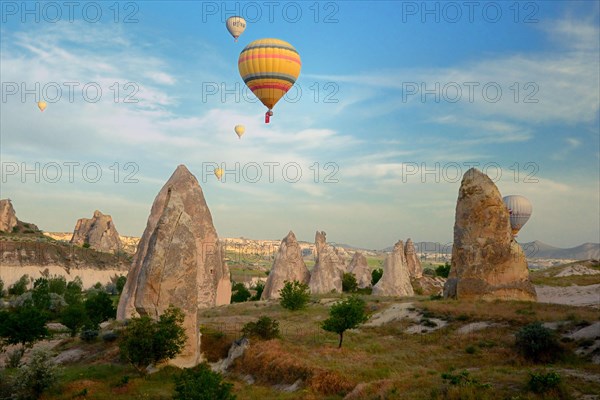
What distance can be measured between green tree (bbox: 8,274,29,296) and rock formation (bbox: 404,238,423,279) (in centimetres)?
5610

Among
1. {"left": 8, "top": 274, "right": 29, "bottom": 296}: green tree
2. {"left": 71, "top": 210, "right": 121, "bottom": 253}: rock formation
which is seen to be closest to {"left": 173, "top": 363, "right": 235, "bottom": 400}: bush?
{"left": 8, "top": 274, "right": 29, "bottom": 296}: green tree

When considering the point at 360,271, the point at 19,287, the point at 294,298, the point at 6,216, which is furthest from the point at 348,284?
the point at 6,216

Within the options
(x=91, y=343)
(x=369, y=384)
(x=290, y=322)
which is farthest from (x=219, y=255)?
(x=369, y=384)

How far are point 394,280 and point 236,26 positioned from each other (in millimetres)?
30871

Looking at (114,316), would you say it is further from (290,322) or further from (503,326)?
(503,326)

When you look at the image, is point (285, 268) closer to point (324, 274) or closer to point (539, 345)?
point (324, 274)

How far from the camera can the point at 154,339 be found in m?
22.0

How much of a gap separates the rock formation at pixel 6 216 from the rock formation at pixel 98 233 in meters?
48.9

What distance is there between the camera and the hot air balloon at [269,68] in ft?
128

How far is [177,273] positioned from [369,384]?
951 cm

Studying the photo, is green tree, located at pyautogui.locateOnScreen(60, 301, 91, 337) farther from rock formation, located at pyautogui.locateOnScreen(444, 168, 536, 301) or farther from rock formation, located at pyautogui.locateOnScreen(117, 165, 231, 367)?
rock formation, located at pyautogui.locateOnScreen(444, 168, 536, 301)

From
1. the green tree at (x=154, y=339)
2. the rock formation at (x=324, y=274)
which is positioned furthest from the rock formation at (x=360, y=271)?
the green tree at (x=154, y=339)

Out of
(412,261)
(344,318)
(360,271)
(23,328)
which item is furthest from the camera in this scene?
(412,261)

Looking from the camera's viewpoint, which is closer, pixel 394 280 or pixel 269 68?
pixel 269 68
